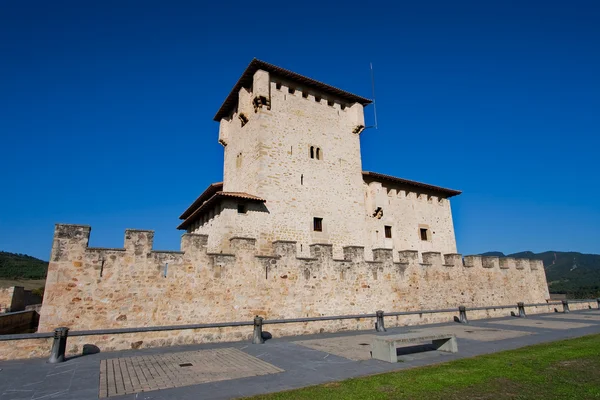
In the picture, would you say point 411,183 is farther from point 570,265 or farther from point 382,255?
point 570,265

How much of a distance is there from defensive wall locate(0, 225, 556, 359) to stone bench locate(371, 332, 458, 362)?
5495 mm

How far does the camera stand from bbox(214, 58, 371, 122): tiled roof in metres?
21.4

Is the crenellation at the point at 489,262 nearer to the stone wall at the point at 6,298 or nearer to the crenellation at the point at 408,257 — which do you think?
the crenellation at the point at 408,257

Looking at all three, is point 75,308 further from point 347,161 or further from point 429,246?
point 429,246

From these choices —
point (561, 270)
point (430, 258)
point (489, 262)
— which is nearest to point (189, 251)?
point (430, 258)

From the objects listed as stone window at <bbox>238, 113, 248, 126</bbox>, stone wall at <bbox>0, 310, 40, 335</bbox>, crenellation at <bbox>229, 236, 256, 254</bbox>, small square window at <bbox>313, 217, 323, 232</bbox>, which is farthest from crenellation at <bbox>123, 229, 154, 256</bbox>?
stone window at <bbox>238, 113, 248, 126</bbox>

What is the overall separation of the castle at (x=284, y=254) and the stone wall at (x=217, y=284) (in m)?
0.04

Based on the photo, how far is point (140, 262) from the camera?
12164 mm

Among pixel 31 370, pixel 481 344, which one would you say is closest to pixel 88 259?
pixel 31 370

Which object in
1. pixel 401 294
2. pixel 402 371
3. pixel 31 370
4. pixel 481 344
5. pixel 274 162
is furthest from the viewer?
pixel 274 162

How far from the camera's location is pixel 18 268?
179 feet

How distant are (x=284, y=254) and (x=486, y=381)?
30.7 ft

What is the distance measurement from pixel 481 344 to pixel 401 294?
→ 6.87 metres

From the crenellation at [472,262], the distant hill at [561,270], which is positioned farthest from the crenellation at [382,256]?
the distant hill at [561,270]
